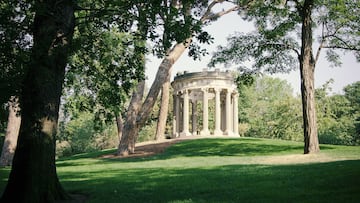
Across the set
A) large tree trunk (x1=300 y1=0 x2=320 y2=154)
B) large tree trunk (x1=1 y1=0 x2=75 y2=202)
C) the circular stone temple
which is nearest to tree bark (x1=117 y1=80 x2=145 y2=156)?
large tree trunk (x1=300 y1=0 x2=320 y2=154)

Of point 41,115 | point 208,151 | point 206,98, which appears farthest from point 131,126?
point 41,115

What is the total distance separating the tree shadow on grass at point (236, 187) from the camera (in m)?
8.51

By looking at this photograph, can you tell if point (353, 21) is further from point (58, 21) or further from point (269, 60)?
point (58, 21)

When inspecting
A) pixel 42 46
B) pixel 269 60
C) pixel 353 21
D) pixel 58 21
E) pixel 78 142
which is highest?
pixel 353 21

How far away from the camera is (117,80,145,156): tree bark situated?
90.0 ft

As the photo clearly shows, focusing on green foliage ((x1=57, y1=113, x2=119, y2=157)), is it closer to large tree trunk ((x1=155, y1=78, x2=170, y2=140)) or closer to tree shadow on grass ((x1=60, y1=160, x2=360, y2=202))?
large tree trunk ((x1=155, y1=78, x2=170, y2=140))

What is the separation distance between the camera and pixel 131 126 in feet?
89.8

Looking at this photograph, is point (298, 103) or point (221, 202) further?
point (298, 103)

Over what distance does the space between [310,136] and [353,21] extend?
8.26 m

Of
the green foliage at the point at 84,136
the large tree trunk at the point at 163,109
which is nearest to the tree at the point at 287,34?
the large tree trunk at the point at 163,109

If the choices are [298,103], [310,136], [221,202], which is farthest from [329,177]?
[298,103]

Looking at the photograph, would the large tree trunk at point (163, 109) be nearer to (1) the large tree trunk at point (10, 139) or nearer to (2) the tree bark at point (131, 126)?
(2) the tree bark at point (131, 126)

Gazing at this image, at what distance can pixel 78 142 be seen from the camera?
2509 inches

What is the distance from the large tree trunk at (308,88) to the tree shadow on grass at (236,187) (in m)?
7.68
